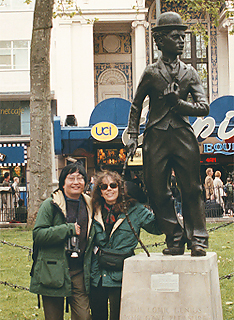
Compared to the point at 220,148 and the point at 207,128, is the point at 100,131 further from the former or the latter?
the point at 220,148

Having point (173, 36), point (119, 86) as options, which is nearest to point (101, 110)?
point (119, 86)

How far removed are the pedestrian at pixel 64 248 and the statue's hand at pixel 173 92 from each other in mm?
1118

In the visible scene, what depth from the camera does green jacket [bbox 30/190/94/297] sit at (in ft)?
15.2

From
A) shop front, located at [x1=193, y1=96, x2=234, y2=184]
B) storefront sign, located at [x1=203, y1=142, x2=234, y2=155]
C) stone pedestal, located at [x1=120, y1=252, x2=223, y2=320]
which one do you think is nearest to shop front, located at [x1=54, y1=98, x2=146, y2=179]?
shop front, located at [x1=193, y1=96, x2=234, y2=184]

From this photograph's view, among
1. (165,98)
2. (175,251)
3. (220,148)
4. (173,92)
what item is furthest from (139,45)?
(175,251)

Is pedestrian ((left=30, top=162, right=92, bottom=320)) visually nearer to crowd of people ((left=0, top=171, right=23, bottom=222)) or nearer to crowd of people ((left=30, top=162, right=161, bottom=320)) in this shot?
crowd of people ((left=30, top=162, right=161, bottom=320))

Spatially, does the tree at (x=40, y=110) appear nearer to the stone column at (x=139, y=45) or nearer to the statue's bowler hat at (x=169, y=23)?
the statue's bowler hat at (x=169, y=23)

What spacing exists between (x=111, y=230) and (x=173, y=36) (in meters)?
1.98

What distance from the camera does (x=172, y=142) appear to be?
4961mm

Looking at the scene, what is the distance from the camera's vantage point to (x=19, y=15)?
25812 millimetres

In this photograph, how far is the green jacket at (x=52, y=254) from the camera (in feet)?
15.2

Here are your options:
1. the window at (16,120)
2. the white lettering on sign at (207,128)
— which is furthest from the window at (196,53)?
the window at (16,120)

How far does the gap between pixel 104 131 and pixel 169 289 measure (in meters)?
15.5

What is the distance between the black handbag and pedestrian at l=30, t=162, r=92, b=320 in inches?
5.3
